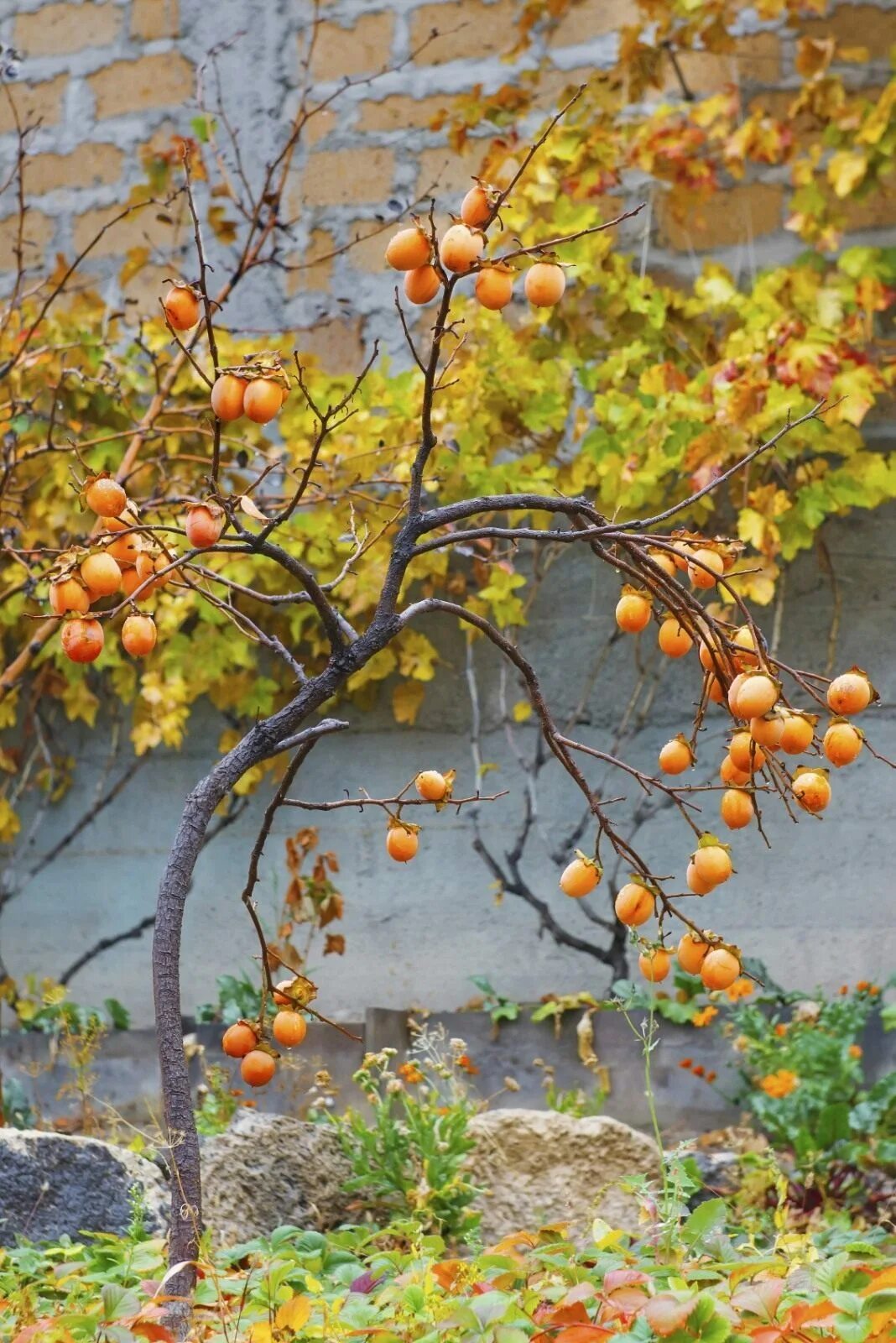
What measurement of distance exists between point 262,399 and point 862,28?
2658mm

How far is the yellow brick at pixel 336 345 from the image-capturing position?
3.92 meters

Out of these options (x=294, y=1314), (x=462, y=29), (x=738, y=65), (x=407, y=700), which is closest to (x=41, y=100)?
(x=462, y=29)

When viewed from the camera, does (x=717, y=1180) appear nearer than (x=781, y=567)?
Yes

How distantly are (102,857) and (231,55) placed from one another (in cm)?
215

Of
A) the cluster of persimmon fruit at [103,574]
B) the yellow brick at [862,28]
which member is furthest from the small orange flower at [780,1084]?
the yellow brick at [862,28]

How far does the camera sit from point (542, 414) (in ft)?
11.4

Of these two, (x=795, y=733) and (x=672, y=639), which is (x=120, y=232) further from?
(x=795, y=733)

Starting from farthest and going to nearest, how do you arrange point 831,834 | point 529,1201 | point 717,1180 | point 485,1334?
point 831,834 → point 717,1180 → point 529,1201 → point 485,1334

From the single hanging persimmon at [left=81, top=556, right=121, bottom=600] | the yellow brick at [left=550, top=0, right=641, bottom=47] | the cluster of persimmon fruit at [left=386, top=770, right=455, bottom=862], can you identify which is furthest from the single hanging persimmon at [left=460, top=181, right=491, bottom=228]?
the yellow brick at [left=550, top=0, right=641, bottom=47]

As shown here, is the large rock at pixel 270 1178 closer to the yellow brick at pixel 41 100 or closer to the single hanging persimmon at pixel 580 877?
the single hanging persimmon at pixel 580 877

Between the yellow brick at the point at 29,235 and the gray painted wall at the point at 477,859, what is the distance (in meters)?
1.37

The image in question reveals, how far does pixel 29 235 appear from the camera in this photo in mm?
4238

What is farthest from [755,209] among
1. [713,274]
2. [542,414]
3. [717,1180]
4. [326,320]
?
[717,1180]

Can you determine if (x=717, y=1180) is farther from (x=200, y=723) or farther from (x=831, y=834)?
(x=200, y=723)
